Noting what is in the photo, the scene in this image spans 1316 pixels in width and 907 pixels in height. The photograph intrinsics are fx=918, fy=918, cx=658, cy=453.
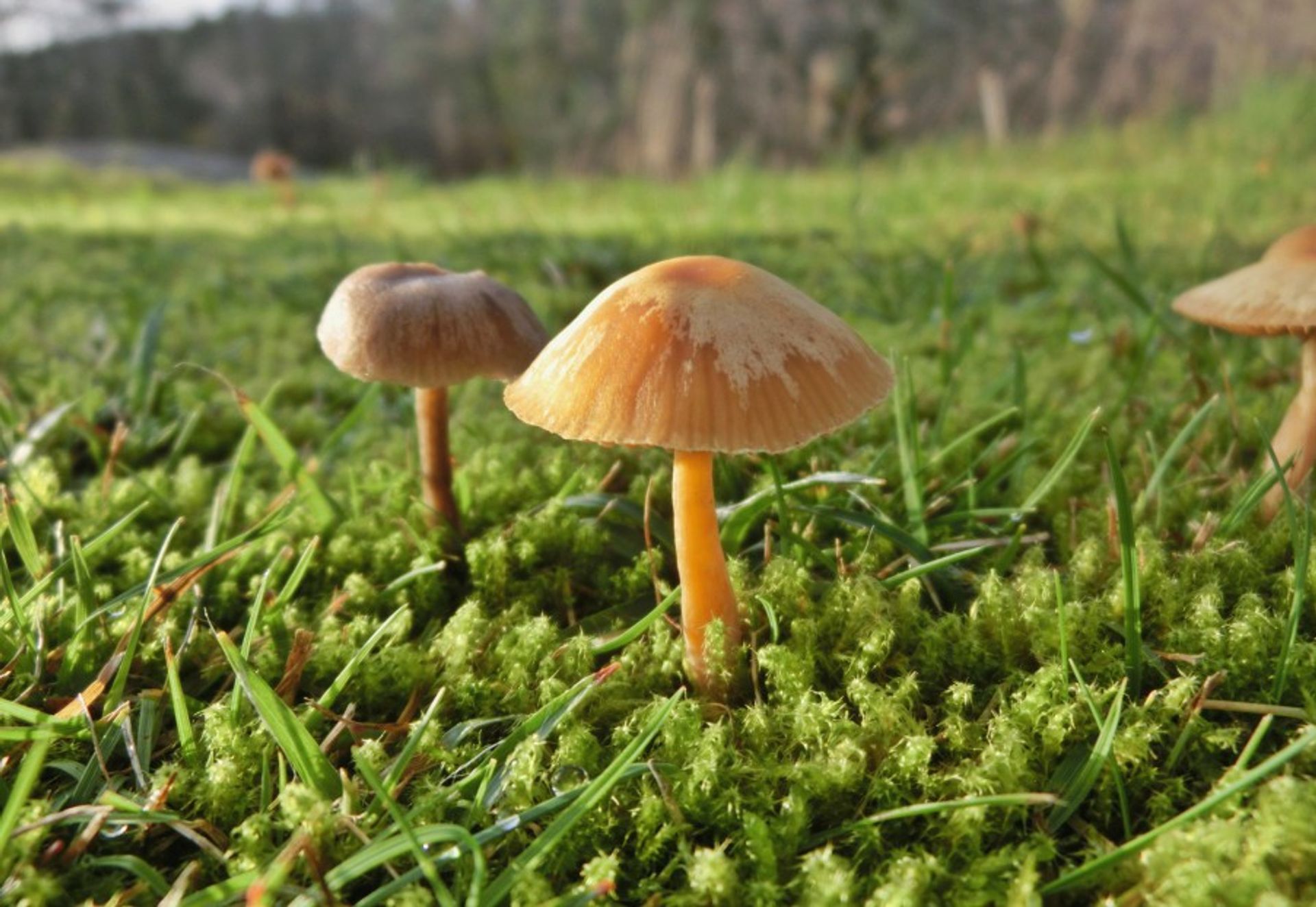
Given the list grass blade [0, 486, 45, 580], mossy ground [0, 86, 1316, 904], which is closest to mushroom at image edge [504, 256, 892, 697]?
mossy ground [0, 86, 1316, 904]

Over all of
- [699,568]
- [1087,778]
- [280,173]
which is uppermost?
[280,173]

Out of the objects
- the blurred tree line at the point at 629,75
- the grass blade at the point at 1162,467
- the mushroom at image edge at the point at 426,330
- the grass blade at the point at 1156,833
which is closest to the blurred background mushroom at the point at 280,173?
the blurred tree line at the point at 629,75

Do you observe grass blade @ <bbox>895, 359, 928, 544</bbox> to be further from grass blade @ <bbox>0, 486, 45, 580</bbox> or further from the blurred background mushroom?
the blurred background mushroom

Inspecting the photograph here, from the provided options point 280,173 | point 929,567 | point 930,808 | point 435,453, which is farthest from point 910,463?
point 280,173

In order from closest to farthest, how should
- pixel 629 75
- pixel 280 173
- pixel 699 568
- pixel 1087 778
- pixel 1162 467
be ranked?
pixel 1087 778, pixel 699 568, pixel 1162 467, pixel 280 173, pixel 629 75

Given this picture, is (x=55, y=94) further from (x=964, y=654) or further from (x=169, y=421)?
(x=964, y=654)

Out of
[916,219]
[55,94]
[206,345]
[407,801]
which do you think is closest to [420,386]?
[407,801]

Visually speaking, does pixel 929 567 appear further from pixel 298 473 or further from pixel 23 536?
pixel 23 536
